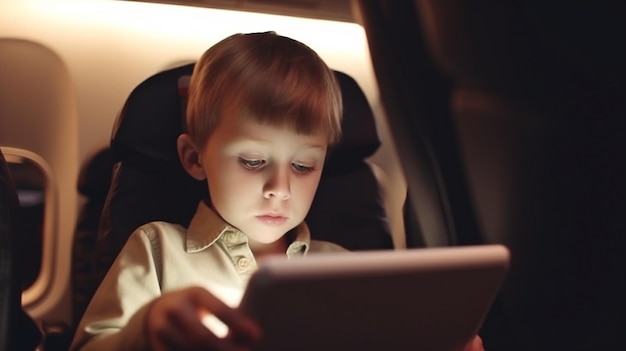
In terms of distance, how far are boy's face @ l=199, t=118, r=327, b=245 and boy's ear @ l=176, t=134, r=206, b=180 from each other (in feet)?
0.17

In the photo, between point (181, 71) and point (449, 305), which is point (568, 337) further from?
point (181, 71)

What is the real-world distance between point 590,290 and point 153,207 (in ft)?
2.39

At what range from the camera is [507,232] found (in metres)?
1.03

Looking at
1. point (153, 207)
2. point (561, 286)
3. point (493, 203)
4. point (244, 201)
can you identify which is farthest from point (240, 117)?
point (561, 286)

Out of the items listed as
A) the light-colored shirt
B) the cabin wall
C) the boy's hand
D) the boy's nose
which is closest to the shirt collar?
the light-colored shirt

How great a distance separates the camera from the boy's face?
1035 mm

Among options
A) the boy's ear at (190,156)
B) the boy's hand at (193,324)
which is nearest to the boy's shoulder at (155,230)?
the boy's ear at (190,156)

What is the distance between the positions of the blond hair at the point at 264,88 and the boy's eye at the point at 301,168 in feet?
0.19

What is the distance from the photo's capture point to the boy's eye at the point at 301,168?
1.09 m

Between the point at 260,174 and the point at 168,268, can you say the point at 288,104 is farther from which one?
the point at 168,268

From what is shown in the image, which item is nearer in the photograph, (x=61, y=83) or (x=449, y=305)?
(x=449, y=305)

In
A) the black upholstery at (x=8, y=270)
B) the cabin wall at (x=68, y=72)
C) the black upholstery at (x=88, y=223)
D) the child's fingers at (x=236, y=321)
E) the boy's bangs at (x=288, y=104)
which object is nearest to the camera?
the child's fingers at (x=236, y=321)

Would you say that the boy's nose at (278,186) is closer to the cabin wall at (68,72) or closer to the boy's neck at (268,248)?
the boy's neck at (268,248)

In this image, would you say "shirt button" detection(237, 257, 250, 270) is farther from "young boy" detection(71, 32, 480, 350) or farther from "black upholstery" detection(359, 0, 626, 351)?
"black upholstery" detection(359, 0, 626, 351)
